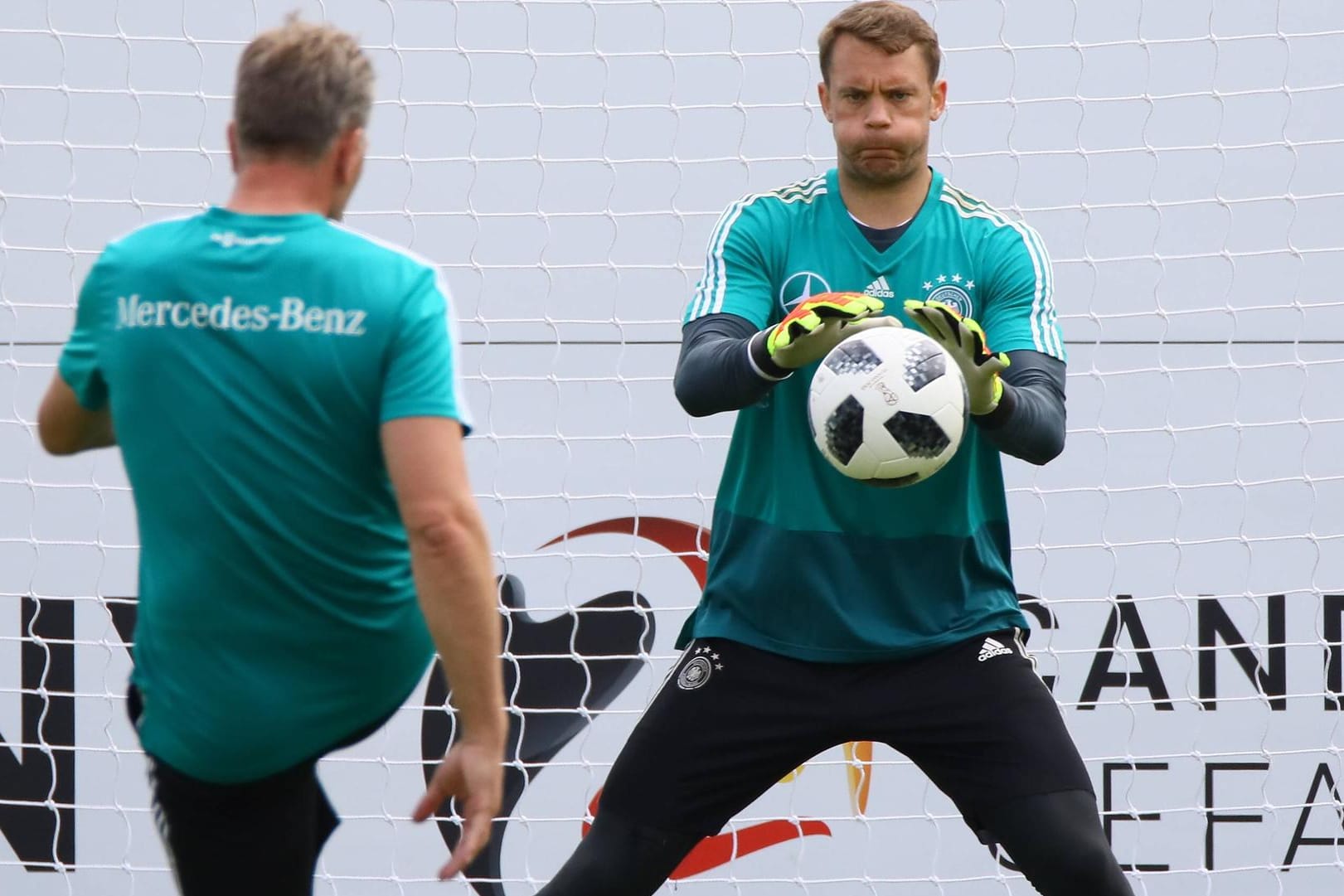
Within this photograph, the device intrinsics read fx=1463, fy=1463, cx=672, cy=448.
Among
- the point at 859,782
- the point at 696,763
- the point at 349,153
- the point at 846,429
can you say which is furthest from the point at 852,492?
the point at 859,782

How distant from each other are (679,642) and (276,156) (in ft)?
4.39

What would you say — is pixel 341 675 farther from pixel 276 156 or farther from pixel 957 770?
pixel 957 770

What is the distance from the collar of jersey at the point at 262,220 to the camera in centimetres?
183

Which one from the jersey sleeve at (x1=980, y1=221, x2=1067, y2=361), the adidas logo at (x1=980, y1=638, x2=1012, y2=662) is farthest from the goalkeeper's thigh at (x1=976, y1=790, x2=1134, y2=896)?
the jersey sleeve at (x1=980, y1=221, x2=1067, y2=361)

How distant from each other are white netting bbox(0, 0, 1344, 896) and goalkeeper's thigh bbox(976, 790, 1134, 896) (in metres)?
1.29

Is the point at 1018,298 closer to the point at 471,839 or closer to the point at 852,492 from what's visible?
the point at 852,492

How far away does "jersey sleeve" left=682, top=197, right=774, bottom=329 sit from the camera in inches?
106

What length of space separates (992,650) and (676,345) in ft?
4.99

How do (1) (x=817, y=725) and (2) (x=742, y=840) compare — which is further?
(2) (x=742, y=840)

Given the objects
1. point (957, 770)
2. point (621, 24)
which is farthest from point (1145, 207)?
point (957, 770)

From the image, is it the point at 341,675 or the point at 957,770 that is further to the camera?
the point at 957,770

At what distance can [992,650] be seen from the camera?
8.84 ft

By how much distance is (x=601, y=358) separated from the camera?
3910 millimetres

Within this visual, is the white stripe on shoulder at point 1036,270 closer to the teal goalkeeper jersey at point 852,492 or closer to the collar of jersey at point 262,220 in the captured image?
the teal goalkeeper jersey at point 852,492
